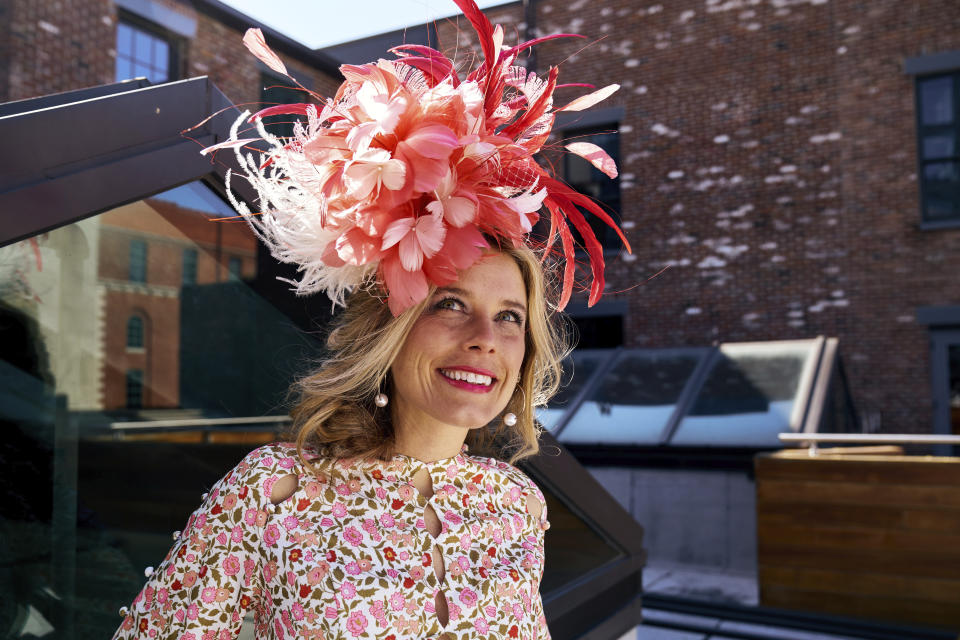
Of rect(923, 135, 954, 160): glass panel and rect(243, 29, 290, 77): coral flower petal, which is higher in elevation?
rect(923, 135, 954, 160): glass panel

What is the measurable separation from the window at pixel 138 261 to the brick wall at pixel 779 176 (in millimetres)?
8181

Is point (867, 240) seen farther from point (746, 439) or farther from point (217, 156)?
point (217, 156)

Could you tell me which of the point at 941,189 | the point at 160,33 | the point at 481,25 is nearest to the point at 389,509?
the point at 481,25

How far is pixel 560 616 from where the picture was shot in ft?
8.44

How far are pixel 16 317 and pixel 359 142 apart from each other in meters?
0.80

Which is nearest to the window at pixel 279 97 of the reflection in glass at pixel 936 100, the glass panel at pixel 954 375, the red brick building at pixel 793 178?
the red brick building at pixel 793 178

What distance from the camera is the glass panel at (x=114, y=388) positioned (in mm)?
1536

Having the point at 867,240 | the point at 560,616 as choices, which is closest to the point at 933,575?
the point at 560,616

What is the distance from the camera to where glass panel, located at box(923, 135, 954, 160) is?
9648mm

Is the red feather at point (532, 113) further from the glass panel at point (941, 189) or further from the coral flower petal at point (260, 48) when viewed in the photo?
the glass panel at point (941, 189)

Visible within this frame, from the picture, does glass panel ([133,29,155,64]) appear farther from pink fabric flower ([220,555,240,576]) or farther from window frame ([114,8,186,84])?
pink fabric flower ([220,555,240,576])

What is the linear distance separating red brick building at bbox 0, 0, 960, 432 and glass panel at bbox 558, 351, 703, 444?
152 cm

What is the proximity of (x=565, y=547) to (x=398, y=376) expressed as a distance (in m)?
1.47

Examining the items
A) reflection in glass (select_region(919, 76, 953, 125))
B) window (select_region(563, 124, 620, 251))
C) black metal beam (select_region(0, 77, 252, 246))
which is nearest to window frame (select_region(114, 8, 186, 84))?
black metal beam (select_region(0, 77, 252, 246))
